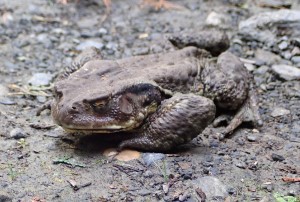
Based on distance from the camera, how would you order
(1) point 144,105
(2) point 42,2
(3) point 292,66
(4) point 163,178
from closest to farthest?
1. (4) point 163,178
2. (1) point 144,105
3. (3) point 292,66
4. (2) point 42,2

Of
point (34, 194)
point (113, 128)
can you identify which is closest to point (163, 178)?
point (113, 128)

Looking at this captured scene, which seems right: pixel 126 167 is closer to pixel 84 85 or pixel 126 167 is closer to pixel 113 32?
pixel 84 85

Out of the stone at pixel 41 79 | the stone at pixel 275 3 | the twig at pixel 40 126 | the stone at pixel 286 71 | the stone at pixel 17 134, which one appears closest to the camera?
the stone at pixel 17 134

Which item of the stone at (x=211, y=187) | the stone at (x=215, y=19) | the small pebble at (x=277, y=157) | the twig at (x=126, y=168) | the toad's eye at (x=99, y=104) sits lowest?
the small pebble at (x=277, y=157)

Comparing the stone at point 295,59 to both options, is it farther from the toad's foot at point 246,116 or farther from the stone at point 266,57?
the toad's foot at point 246,116

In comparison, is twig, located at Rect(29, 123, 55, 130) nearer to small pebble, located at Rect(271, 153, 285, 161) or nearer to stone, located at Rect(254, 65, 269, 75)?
small pebble, located at Rect(271, 153, 285, 161)

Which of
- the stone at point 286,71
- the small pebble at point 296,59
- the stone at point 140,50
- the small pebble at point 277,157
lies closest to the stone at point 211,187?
the small pebble at point 277,157

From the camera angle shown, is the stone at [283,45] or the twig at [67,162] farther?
the stone at [283,45]
